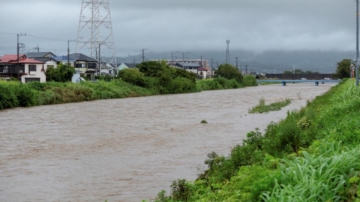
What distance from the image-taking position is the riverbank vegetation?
42.4m

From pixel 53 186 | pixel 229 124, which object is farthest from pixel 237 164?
pixel 229 124

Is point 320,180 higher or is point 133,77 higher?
point 133,77

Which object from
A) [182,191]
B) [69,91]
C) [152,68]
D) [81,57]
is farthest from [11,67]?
[182,191]

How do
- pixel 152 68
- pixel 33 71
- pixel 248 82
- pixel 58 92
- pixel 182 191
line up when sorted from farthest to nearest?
1. pixel 248 82
2. pixel 152 68
3. pixel 33 71
4. pixel 58 92
5. pixel 182 191

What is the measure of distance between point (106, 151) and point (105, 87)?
36.9 m

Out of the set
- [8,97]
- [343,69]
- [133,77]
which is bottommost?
[8,97]

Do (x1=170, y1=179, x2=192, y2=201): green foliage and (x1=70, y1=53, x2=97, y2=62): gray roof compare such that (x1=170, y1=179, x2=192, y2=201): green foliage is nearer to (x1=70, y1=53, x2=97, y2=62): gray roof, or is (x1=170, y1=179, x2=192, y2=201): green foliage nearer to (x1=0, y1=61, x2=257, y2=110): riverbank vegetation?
(x1=0, y1=61, x2=257, y2=110): riverbank vegetation

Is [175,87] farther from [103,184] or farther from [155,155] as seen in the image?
[103,184]

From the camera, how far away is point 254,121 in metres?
29.3

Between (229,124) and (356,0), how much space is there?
9733mm

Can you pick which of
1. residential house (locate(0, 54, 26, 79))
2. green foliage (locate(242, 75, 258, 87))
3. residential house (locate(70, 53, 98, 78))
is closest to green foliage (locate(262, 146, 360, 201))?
residential house (locate(0, 54, 26, 79))

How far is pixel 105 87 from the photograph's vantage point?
55312 millimetres

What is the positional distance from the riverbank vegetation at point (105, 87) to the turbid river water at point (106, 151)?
933cm

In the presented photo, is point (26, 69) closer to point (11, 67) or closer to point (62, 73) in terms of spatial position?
point (11, 67)
